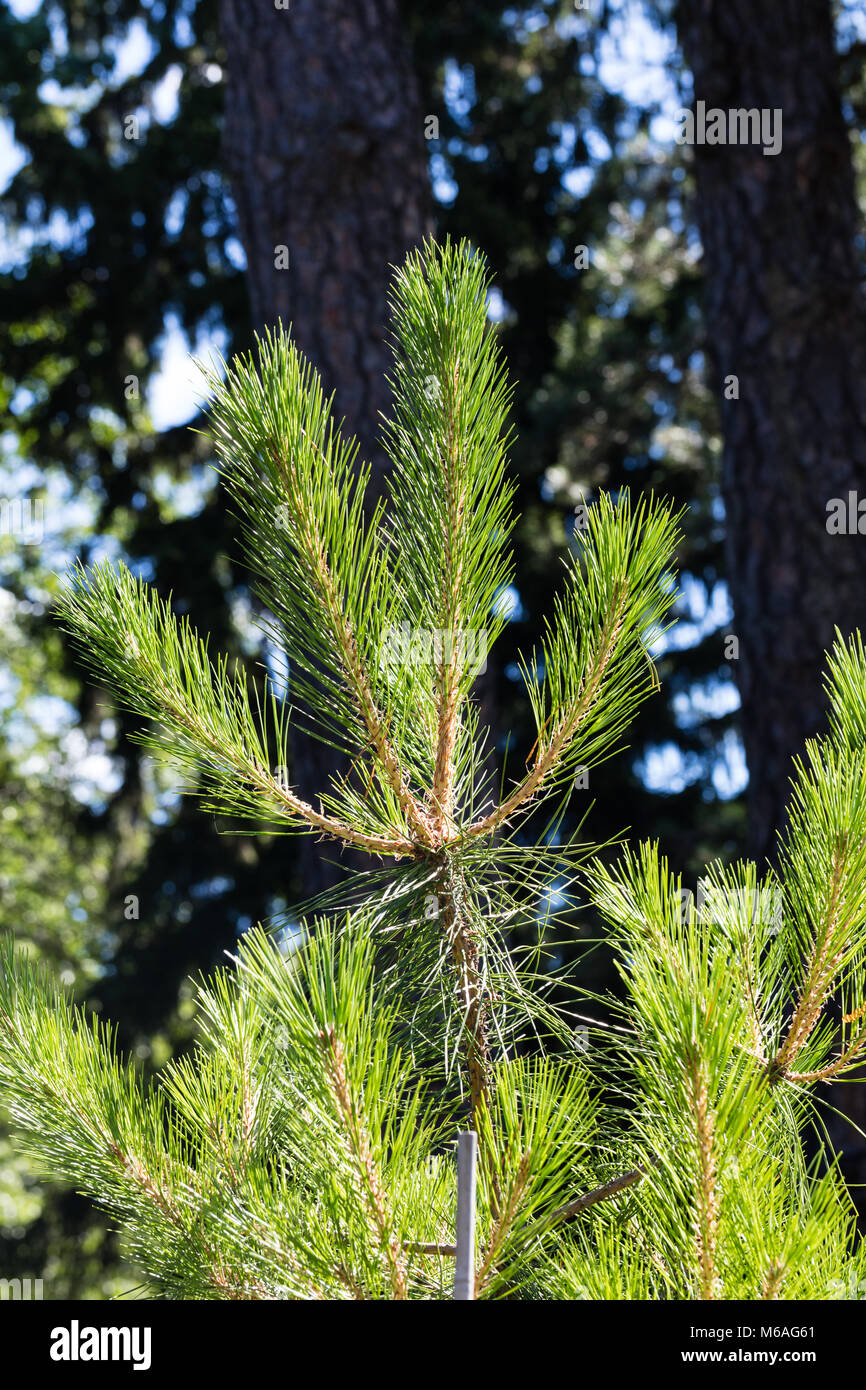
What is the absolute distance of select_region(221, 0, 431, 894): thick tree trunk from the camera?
2.70m

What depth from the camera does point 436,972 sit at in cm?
114

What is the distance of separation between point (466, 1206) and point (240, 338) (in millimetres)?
6557

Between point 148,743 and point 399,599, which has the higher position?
point 399,599

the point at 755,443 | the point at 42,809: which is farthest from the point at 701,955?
the point at 42,809

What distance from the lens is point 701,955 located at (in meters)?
0.89

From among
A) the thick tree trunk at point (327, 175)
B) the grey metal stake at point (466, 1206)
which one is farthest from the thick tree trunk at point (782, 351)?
the grey metal stake at point (466, 1206)

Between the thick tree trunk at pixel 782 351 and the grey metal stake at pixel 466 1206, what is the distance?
2495 millimetres

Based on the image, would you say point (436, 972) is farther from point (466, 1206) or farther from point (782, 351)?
point (782, 351)

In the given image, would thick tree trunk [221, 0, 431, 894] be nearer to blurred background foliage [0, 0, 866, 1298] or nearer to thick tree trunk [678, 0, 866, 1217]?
thick tree trunk [678, 0, 866, 1217]

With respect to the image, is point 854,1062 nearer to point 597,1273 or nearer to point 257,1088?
point 597,1273

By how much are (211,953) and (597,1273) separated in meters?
6.74

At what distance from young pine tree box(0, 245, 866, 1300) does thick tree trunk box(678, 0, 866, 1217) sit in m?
2.20
